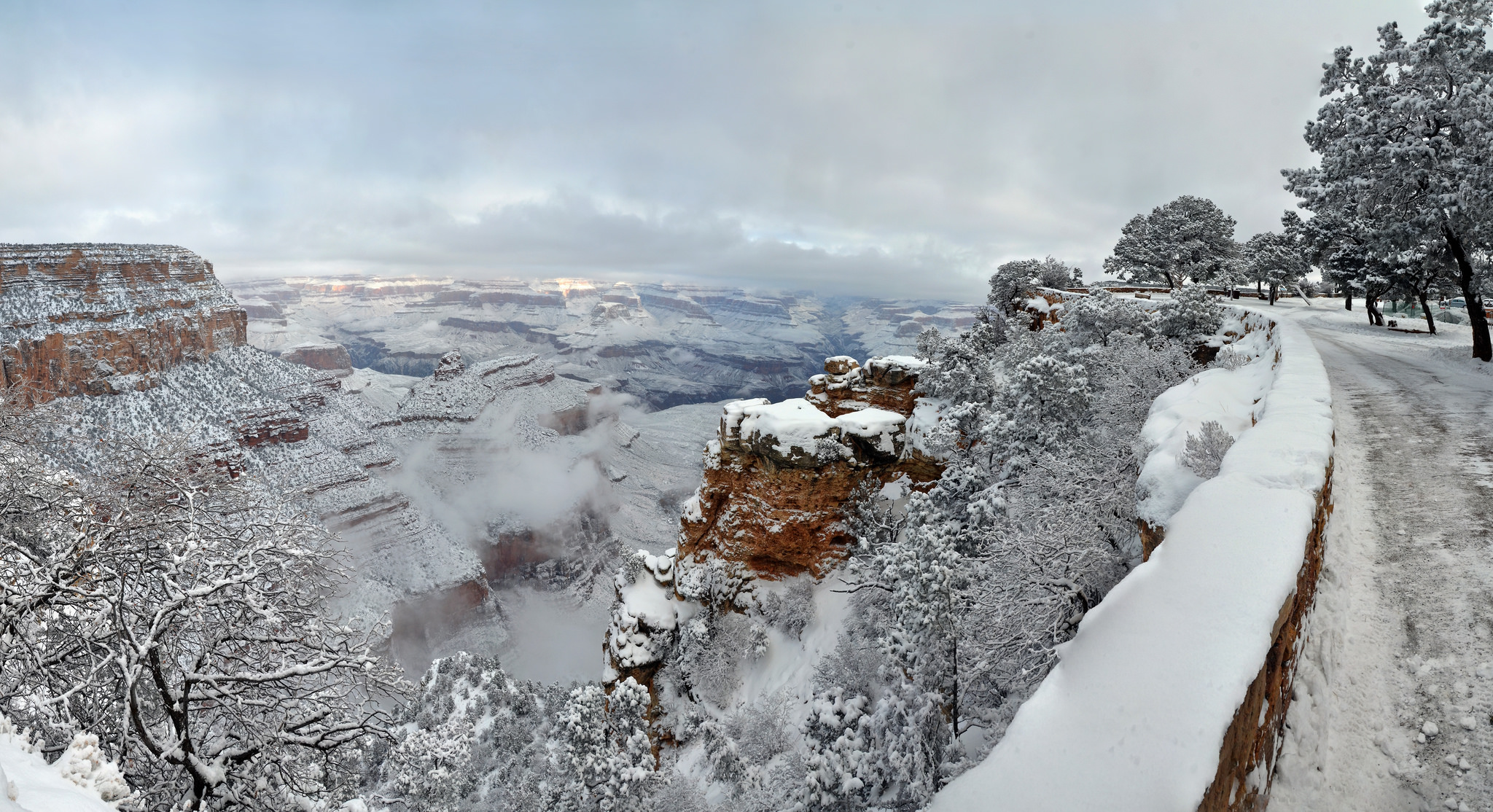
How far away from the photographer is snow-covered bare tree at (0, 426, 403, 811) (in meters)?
4.93

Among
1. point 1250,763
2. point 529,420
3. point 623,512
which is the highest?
point 1250,763

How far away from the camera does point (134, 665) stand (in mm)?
4605

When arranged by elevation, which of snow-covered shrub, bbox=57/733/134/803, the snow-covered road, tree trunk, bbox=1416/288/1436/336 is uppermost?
tree trunk, bbox=1416/288/1436/336

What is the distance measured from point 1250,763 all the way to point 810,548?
16.5m

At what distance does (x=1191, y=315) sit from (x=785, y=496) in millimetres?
15236

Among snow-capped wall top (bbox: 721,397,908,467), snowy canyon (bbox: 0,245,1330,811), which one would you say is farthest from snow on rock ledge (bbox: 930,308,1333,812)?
snow-capped wall top (bbox: 721,397,908,467)

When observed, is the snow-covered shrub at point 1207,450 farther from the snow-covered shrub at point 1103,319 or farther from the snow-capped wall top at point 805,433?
the snow-covered shrub at point 1103,319

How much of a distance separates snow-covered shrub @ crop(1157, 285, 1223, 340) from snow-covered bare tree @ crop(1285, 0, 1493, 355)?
3.46 metres

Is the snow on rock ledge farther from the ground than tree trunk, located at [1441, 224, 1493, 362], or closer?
closer

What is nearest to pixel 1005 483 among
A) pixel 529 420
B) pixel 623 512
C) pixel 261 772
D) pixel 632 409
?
pixel 261 772

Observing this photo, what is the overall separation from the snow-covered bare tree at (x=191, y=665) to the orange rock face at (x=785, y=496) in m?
13.9

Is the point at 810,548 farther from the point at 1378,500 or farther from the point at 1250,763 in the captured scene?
the point at 1250,763

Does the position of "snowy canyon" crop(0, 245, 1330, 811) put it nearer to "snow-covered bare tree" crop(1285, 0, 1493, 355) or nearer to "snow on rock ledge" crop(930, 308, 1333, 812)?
"snow on rock ledge" crop(930, 308, 1333, 812)

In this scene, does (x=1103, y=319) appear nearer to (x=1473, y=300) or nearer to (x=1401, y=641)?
(x=1473, y=300)
